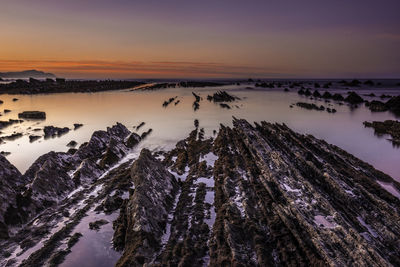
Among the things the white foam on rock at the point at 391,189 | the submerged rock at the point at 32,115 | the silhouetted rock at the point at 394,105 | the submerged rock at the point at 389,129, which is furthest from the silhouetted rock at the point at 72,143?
the silhouetted rock at the point at 394,105

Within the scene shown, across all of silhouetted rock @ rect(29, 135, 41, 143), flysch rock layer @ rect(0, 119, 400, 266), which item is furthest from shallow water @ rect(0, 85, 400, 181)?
flysch rock layer @ rect(0, 119, 400, 266)

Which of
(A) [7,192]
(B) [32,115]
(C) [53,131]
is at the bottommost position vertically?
(C) [53,131]

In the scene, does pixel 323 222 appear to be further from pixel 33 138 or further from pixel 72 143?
pixel 33 138

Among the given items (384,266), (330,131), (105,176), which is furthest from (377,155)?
(105,176)

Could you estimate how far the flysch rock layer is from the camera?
6.40m

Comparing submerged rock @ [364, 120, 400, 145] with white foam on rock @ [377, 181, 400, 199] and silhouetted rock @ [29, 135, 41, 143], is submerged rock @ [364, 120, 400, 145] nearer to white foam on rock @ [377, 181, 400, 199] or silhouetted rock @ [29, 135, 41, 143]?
white foam on rock @ [377, 181, 400, 199]

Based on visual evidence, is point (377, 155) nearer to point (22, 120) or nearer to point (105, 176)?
point (105, 176)

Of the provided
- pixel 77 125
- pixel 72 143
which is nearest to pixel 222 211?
pixel 72 143

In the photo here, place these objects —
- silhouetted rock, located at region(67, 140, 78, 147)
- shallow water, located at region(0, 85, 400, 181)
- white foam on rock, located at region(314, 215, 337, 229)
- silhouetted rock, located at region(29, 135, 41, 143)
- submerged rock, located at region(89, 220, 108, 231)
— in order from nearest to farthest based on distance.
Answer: white foam on rock, located at region(314, 215, 337, 229) → submerged rock, located at region(89, 220, 108, 231) → shallow water, located at region(0, 85, 400, 181) → silhouetted rock, located at region(67, 140, 78, 147) → silhouetted rock, located at region(29, 135, 41, 143)

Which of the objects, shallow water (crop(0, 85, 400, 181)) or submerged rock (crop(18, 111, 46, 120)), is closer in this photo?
shallow water (crop(0, 85, 400, 181))

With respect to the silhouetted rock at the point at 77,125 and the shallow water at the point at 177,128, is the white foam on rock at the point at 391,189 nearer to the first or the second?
the shallow water at the point at 177,128

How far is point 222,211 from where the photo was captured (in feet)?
27.6

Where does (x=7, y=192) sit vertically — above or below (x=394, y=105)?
below

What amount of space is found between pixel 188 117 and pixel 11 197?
25240 millimetres
